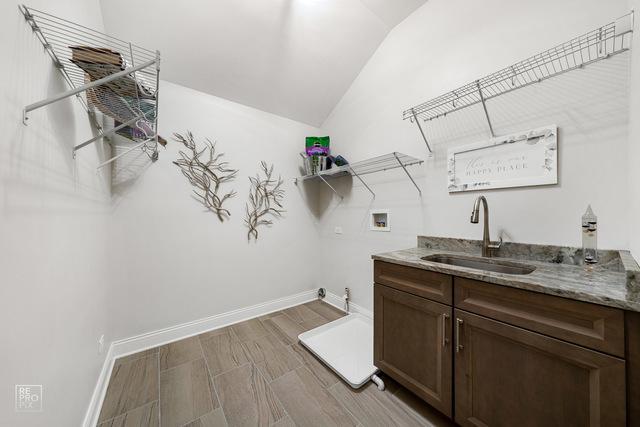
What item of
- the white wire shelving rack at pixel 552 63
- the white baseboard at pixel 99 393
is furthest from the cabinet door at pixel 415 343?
the white baseboard at pixel 99 393

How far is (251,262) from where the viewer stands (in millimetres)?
2424

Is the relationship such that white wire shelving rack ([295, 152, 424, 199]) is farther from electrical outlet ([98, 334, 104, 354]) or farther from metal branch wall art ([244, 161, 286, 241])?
electrical outlet ([98, 334, 104, 354])

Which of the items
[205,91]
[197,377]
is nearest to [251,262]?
[197,377]

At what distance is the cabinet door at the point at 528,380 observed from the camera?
2.38ft

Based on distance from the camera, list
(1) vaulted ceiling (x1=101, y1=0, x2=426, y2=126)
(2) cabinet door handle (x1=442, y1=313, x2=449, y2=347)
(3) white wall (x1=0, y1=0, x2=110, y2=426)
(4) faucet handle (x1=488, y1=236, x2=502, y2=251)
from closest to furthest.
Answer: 1. (3) white wall (x1=0, y1=0, x2=110, y2=426)
2. (2) cabinet door handle (x1=442, y1=313, x2=449, y2=347)
3. (4) faucet handle (x1=488, y1=236, x2=502, y2=251)
4. (1) vaulted ceiling (x1=101, y1=0, x2=426, y2=126)

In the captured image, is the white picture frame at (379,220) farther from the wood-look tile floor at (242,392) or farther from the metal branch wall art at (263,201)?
the wood-look tile floor at (242,392)

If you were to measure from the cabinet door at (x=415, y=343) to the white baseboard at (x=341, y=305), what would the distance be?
0.82 m

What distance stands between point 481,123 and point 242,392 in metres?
2.42

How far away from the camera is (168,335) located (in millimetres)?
1947

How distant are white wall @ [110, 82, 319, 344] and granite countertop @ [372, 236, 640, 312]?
1521mm

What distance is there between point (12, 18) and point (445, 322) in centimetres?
201

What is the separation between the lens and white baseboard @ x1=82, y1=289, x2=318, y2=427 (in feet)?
4.19

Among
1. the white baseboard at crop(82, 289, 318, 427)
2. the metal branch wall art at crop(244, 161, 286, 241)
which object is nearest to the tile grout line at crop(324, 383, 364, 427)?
the white baseboard at crop(82, 289, 318, 427)

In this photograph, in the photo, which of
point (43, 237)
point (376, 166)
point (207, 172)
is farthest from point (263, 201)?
point (43, 237)
